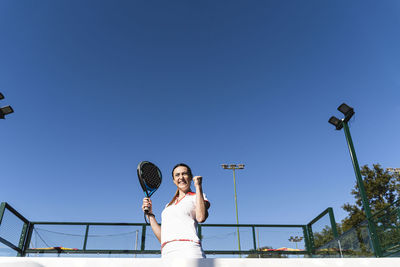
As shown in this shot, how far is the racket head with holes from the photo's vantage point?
2.67 metres

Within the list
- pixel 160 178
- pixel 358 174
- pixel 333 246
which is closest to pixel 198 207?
pixel 160 178

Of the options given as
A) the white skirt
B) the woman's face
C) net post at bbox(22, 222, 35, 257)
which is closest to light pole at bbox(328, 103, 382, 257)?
the woman's face

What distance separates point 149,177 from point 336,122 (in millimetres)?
8096

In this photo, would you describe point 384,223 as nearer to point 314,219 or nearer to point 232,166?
point 314,219

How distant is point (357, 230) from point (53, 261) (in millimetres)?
7708

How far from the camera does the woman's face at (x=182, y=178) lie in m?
2.30

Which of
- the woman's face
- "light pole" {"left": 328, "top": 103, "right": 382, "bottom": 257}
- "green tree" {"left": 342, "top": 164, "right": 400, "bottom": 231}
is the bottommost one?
the woman's face

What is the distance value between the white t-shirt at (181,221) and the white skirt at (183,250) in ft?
0.12

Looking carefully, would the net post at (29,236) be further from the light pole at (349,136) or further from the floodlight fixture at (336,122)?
the floodlight fixture at (336,122)

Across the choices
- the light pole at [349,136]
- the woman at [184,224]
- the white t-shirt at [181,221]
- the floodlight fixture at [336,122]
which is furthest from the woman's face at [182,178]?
the floodlight fixture at [336,122]

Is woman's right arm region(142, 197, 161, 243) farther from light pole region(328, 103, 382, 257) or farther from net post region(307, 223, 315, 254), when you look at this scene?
net post region(307, 223, 315, 254)

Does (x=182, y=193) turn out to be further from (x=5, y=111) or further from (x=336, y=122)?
(x=336, y=122)

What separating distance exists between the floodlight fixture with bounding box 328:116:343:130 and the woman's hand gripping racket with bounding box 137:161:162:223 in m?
7.86

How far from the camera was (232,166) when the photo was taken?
110 feet
